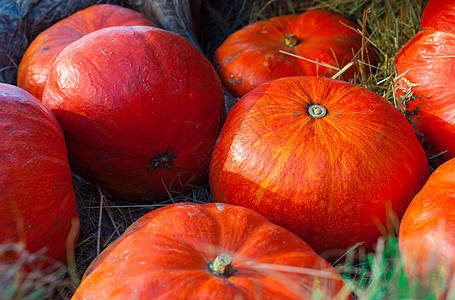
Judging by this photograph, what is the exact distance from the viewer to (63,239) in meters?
1.95

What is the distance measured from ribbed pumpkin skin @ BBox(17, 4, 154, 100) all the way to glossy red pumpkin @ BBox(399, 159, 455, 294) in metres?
2.36

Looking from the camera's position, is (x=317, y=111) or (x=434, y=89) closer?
(x=317, y=111)

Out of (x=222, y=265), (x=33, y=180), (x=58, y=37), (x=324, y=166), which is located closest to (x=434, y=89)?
(x=324, y=166)

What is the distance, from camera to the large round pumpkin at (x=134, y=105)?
86.6 inches

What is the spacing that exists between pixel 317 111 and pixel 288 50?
131 cm

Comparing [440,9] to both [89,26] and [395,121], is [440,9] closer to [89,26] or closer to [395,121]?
[395,121]

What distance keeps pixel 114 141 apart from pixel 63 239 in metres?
0.57

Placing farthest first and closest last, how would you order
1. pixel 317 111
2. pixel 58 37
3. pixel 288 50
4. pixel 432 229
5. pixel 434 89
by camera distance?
pixel 288 50
pixel 58 37
pixel 434 89
pixel 317 111
pixel 432 229

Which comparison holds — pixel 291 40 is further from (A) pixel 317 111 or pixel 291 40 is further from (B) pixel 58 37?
(B) pixel 58 37

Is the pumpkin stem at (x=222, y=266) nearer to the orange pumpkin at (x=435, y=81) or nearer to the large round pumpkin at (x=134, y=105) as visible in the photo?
the large round pumpkin at (x=134, y=105)

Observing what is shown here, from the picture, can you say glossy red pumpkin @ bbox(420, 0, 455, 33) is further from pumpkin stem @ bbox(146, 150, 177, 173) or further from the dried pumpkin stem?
the dried pumpkin stem

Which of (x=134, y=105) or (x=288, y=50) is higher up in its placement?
(x=134, y=105)

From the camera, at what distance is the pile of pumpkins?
154 centimetres

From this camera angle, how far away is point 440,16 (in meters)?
2.67
